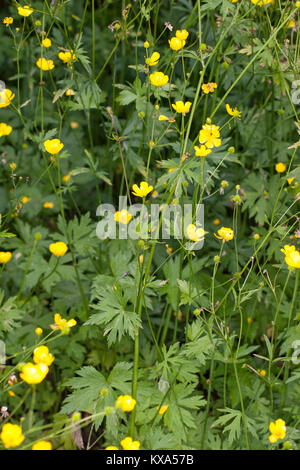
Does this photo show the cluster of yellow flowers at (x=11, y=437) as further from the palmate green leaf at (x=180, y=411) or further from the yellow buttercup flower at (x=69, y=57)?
the yellow buttercup flower at (x=69, y=57)

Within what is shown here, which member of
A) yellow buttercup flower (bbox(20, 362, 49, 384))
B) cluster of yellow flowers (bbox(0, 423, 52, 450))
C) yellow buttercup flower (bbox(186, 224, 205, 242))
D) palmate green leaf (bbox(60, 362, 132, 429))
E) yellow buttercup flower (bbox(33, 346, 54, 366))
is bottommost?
palmate green leaf (bbox(60, 362, 132, 429))

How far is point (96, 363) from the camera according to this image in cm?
195

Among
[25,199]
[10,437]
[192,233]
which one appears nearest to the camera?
[10,437]

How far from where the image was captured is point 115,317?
1.53 metres

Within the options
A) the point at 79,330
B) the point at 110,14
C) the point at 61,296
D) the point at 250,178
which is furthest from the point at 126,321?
the point at 110,14

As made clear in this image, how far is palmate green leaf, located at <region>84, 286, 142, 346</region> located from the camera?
4.80 feet

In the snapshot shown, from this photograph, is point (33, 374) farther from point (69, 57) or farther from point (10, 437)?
point (69, 57)

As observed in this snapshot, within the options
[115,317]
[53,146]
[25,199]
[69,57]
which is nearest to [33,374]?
[115,317]

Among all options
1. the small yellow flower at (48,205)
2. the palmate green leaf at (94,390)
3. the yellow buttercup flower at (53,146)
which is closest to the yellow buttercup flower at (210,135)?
the yellow buttercup flower at (53,146)

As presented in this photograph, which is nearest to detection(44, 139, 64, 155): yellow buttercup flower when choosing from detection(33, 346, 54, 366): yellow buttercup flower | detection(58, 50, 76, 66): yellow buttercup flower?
detection(58, 50, 76, 66): yellow buttercup flower

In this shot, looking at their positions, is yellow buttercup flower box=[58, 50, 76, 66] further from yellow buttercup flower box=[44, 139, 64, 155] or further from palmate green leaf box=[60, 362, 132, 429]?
palmate green leaf box=[60, 362, 132, 429]

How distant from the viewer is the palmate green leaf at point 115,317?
1.46 m
